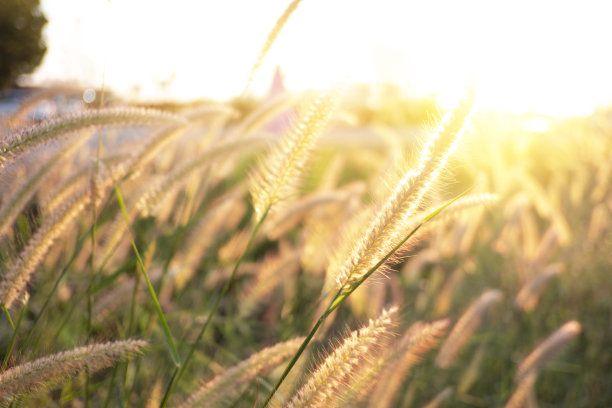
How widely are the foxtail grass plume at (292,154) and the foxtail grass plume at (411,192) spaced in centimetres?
29

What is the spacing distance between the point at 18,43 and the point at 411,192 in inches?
437

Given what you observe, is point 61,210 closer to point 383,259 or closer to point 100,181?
point 100,181

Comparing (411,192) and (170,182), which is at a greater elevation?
(411,192)

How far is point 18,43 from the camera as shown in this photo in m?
10.0

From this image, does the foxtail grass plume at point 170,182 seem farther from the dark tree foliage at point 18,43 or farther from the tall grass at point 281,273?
the dark tree foliage at point 18,43

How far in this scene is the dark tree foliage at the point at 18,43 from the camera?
9.18 m

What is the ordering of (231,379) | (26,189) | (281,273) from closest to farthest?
(231,379), (26,189), (281,273)

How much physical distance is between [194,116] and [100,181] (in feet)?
2.02

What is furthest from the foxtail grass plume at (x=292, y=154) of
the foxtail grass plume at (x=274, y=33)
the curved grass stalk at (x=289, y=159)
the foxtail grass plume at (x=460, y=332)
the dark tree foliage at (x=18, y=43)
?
the dark tree foliage at (x=18, y=43)

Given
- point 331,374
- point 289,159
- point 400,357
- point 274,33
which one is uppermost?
point 274,33

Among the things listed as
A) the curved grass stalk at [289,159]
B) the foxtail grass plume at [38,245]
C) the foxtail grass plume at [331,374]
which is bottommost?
the foxtail grass plume at [331,374]

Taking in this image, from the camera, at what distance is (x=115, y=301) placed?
1597 mm

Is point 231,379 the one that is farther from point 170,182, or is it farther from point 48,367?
point 170,182

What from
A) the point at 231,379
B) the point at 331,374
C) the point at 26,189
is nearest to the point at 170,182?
the point at 26,189
